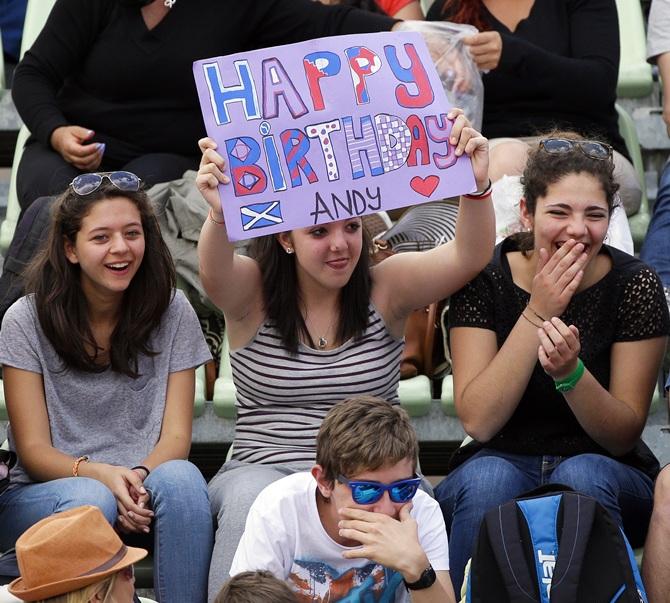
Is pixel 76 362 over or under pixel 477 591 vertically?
over

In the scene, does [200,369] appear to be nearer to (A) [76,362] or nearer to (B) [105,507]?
(A) [76,362]

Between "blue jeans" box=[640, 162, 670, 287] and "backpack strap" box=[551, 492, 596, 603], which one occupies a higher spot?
"blue jeans" box=[640, 162, 670, 287]

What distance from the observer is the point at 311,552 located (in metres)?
2.72

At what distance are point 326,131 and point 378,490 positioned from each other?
861 millimetres

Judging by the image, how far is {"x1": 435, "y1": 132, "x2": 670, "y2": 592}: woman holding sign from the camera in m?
3.03

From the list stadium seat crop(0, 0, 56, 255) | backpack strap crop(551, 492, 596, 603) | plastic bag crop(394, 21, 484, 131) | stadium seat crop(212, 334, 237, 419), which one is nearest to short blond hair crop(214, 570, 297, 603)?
backpack strap crop(551, 492, 596, 603)

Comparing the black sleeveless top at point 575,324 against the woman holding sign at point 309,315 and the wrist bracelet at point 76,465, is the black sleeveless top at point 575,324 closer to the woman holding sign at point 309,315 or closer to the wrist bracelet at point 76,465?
the woman holding sign at point 309,315

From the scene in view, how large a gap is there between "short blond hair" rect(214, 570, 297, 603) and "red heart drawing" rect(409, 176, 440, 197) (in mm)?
1030

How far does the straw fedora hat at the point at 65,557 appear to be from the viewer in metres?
2.41

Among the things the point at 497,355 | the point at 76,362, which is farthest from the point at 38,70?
the point at 497,355

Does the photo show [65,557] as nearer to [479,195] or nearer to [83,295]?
[83,295]

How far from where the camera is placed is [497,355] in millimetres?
3109

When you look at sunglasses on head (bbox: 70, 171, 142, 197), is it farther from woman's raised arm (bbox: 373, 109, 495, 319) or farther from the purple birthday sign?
woman's raised arm (bbox: 373, 109, 495, 319)

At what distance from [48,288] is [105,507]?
1.95ft
